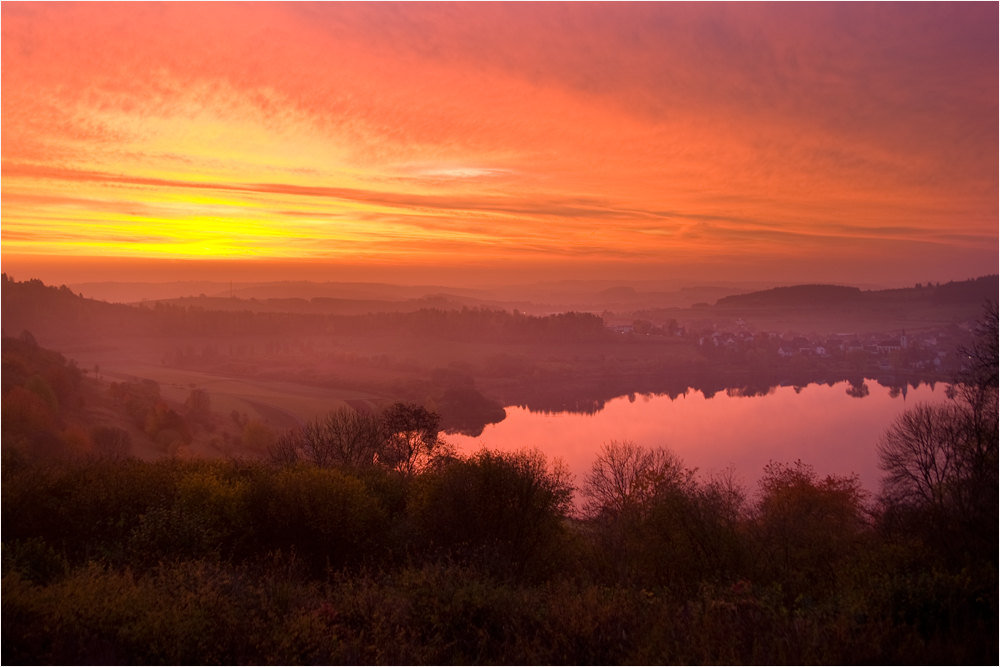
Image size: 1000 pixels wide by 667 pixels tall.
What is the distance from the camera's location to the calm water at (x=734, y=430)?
46.1 meters

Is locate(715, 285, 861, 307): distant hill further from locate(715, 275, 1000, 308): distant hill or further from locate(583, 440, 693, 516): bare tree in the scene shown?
locate(583, 440, 693, 516): bare tree

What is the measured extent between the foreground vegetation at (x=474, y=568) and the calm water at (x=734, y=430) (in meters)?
22.8

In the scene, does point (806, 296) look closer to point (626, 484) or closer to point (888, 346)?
point (888, 346)

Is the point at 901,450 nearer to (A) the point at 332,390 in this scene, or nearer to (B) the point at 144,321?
(A) the point at 332,390

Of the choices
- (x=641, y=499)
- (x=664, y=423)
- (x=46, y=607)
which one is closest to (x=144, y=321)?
(x=664, y=423)

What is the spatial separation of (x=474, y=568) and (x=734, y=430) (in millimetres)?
50411

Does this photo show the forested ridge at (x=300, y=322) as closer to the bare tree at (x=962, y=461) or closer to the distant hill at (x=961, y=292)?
the distant hill at (x=961, y=292)

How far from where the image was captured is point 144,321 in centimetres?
10038

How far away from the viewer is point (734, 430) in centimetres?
5656

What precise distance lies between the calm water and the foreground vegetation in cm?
2278

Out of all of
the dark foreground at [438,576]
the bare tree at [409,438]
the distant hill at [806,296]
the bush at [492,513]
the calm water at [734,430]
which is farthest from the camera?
the distant hill at [806,296]

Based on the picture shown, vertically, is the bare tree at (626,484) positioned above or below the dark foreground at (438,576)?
below

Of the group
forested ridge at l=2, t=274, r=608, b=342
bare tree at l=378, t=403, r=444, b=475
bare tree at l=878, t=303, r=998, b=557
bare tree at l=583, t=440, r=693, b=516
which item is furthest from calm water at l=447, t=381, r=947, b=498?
forested ridge at l=2, t=274, r=608, b=342

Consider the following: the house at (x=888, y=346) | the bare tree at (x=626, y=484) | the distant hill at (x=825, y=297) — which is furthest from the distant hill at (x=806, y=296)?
the bare tree at (x=626, y=484)
